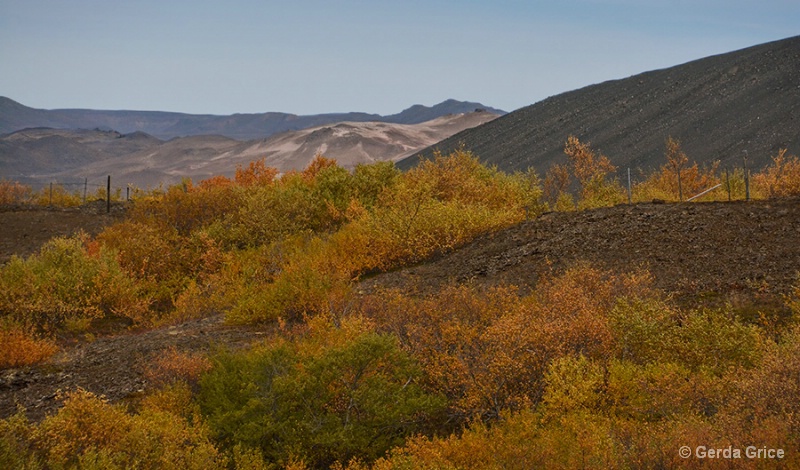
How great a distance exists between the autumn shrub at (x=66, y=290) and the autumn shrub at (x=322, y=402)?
1033cm

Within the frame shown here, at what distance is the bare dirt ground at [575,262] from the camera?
15.3 meters

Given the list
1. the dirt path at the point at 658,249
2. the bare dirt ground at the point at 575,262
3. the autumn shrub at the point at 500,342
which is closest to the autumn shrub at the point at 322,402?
the autumn shrub at the point at 500,342

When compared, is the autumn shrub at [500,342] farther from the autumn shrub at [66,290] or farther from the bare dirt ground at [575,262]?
the autumn shrub at [66,290]

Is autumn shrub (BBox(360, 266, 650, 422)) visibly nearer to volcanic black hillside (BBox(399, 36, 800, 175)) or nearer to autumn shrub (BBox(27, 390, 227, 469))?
autumn shrub (BBox(27, 390, 227, 469))

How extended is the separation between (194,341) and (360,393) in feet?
22.4

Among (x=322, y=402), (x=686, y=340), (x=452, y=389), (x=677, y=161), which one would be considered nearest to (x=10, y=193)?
(x=677, y=161)

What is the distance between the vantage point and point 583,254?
1980 cm

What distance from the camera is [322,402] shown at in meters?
11.9

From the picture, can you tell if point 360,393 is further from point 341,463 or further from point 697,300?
point 697,300

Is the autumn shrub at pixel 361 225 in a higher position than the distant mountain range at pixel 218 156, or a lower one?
lower

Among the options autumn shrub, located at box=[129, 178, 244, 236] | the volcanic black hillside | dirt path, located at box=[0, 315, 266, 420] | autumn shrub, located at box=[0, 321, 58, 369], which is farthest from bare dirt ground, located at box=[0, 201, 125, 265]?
the volcanic black hillside

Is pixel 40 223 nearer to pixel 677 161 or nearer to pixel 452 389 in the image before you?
pixel 452 389

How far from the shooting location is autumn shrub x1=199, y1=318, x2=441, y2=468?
11430 mm

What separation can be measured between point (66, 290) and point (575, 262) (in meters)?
14.5
